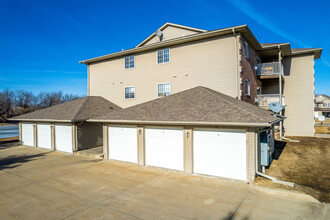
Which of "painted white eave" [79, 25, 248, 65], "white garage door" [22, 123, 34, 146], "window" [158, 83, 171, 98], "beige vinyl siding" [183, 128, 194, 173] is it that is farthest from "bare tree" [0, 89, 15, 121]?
"beige vinyl siding" [183, 128, 194, 173]

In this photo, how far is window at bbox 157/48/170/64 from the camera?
16.4 meters

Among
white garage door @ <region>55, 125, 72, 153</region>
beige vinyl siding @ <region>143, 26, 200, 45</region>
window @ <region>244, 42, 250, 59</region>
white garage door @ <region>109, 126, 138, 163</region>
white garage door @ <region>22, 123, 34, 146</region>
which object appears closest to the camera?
white garage door @ <region>109, 126, 138, 163</region>

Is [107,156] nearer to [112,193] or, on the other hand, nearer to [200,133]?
[112,193]

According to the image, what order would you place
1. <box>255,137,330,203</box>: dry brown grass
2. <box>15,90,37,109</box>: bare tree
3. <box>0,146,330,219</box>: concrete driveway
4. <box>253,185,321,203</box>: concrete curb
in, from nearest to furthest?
<box>0,146,330,219</box>: concrete driveway < <box>253,185,321,203</box>: concrete curb < <box>255,137,330,203</box>: dry brown grass < <box>15,90,37,109</box>: bare tree

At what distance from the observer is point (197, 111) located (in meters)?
10.2

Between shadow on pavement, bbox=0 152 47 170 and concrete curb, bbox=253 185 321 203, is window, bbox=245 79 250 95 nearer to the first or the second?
concrete curb, bbox=253 185 321 203

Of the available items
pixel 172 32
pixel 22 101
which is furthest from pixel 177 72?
pixel 22 101

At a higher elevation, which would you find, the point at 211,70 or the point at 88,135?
the point at 211,70

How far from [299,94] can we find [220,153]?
15767mm

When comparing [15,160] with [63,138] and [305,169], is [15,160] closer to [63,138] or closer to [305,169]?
[63,138]

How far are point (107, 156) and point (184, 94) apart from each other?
6.52 m

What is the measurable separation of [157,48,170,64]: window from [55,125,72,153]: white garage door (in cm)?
898

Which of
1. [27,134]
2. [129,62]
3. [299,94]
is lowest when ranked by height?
[27,134]

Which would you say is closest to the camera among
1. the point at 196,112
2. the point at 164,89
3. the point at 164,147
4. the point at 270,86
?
the point at 196,112
